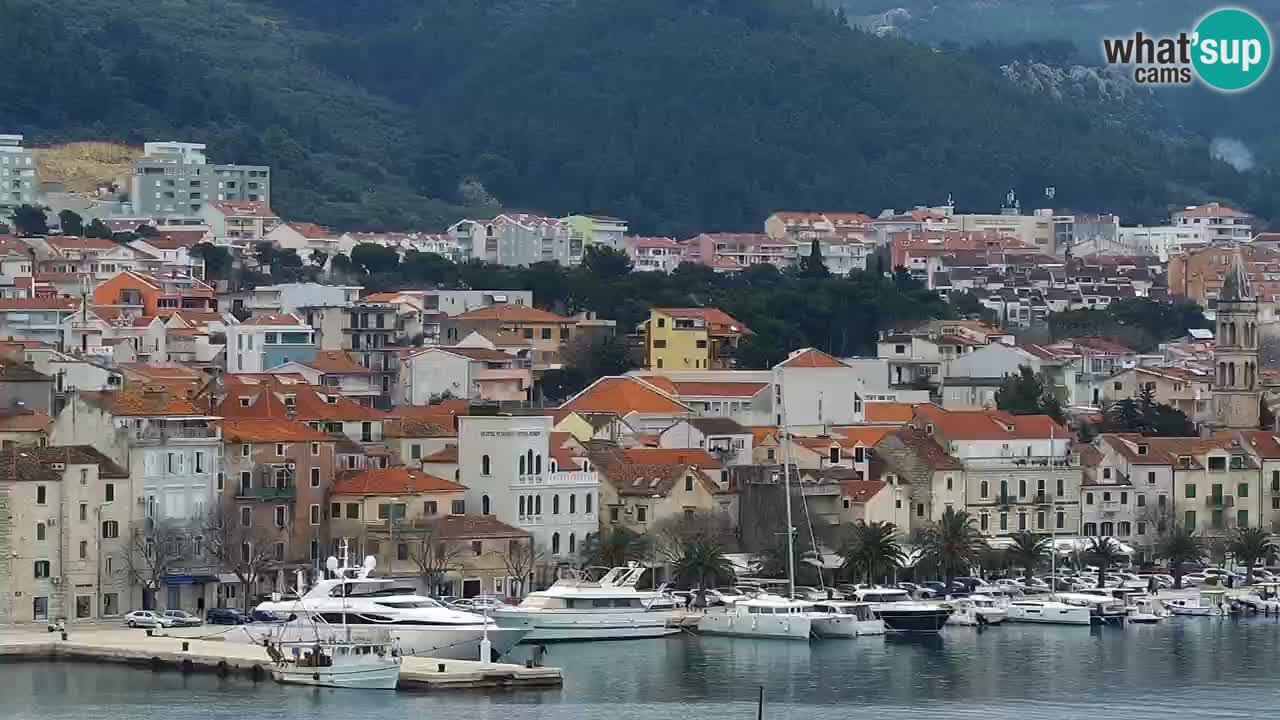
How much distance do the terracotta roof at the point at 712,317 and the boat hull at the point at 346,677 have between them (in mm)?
42638

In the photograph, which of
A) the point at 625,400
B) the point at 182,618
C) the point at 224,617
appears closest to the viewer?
the point at 182,618

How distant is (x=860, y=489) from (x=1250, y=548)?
27.7ft

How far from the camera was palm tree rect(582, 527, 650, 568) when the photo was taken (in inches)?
2803

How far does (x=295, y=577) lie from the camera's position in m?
67.9

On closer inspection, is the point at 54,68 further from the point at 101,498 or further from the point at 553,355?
the point at 101,498

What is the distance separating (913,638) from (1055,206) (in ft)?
408

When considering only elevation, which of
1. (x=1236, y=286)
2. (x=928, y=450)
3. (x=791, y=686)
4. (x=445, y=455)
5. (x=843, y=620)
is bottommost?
(x=791, y=686)

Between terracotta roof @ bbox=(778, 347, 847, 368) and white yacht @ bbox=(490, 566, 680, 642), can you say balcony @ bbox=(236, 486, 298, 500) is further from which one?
terracotta roof @ bbox=(778, 347, 847, 368)

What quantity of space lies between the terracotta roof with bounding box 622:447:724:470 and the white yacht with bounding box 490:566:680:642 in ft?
29.4

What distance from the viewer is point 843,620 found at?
67812 millimetres

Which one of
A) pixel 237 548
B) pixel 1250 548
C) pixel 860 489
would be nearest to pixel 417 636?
pixel 237 548

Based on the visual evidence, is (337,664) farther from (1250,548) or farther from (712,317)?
(712,317)

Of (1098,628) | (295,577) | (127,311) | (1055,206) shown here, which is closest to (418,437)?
(295,577)

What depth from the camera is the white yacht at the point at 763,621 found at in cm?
6688
